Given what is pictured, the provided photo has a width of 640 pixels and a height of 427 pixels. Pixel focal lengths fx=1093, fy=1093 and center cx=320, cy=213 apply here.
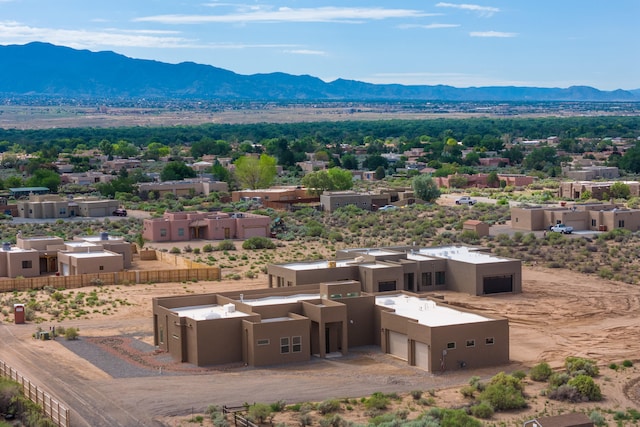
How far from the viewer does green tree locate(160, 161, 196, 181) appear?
113 metres

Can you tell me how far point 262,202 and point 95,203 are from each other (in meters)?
14.4

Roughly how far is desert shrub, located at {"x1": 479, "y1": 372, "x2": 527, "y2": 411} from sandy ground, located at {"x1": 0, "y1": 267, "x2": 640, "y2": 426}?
41 cm

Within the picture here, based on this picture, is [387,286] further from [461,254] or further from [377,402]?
[377,402]

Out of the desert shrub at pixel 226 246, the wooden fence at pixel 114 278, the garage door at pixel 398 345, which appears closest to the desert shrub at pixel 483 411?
the garage door at pixel 398 345

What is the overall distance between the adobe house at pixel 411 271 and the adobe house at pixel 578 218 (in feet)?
69.8

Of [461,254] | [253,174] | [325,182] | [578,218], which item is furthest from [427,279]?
[253,174]

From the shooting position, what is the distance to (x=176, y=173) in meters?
114

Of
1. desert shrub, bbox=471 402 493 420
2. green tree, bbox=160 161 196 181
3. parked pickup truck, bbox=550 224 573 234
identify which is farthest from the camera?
green tree, bbox=160 161 196 181

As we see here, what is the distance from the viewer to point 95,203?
283 feet

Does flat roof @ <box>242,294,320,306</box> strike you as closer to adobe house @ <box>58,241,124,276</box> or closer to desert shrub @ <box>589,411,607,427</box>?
desert shrub @ <box>589,411,607,427</box>

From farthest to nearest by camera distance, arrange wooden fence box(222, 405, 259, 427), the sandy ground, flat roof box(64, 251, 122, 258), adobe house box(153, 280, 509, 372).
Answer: flat roof box(64, 251, 122, 258) → adobe house box(153, 280, 509, 372) → the sandy ground → wooden fence box(222, 405, 259, 427)

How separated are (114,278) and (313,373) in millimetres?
21234

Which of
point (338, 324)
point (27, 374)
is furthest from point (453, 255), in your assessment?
point (27, 374)

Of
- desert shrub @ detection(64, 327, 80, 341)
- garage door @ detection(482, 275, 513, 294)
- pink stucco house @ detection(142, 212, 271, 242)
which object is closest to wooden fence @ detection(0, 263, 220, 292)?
desert shrub @ detection(64, 327, 80, 341)
